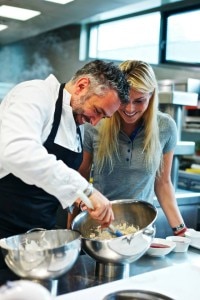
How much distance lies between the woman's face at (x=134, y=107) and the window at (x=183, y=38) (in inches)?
120

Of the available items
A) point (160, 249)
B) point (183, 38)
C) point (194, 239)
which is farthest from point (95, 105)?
point (183, 38)

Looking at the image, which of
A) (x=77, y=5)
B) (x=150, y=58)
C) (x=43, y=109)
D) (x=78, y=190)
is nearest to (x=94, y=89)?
(x=43, y=109)

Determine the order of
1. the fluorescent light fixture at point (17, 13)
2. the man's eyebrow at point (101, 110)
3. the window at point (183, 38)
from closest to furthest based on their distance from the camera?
1. the man's eyebrow at point (101, 110)
2. the fluorescent light fixture at point (17, 13)
3. the window at point (183, 38)

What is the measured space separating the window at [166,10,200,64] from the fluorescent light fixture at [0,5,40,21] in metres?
1.62

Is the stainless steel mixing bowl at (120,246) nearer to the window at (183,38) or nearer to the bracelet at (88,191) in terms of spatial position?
the bracelet at (88,191)

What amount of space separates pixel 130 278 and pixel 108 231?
193 mm

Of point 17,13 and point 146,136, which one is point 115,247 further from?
point 17,13

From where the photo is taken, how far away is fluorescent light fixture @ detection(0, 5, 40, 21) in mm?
3586

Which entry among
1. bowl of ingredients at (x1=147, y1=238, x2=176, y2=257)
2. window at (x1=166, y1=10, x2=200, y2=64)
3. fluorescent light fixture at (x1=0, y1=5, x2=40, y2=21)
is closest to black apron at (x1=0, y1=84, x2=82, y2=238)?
bowl of ingredients at (x1=147, y1=238, x2=176, y2=257)

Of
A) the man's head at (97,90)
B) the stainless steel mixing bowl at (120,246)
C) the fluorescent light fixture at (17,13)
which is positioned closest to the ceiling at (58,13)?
the fluorescent light fixture at (17,13)

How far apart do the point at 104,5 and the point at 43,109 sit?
3.06 metres

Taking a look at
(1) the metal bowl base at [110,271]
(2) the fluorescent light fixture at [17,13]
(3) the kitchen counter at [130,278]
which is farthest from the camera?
(2) the fluorescent light fixture at [17,13]

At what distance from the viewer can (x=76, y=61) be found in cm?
443

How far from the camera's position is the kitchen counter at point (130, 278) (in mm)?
1004
